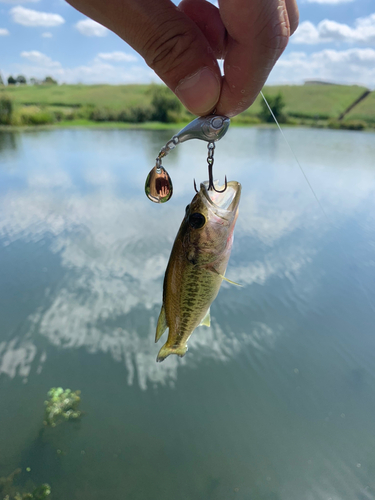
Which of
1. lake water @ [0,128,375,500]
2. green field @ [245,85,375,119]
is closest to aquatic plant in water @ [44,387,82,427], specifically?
lake water @ [0,128,375,500]

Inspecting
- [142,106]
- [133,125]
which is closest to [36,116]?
[133,125]

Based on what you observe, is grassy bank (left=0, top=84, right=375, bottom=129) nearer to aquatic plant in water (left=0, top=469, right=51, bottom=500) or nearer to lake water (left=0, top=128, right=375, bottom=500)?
lake water (left=0, top=128, right=375, bottom=500)

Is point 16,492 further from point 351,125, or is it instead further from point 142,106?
point 351,125

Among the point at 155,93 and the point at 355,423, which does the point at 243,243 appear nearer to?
the point at 355,423

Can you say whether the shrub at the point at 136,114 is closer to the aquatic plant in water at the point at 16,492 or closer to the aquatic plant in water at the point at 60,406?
the aquatic plant in water at the point at 60,406

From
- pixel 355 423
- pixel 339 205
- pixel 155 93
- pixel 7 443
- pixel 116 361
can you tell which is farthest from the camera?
pixel 155 93

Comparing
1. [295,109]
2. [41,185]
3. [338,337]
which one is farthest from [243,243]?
[295,109]
